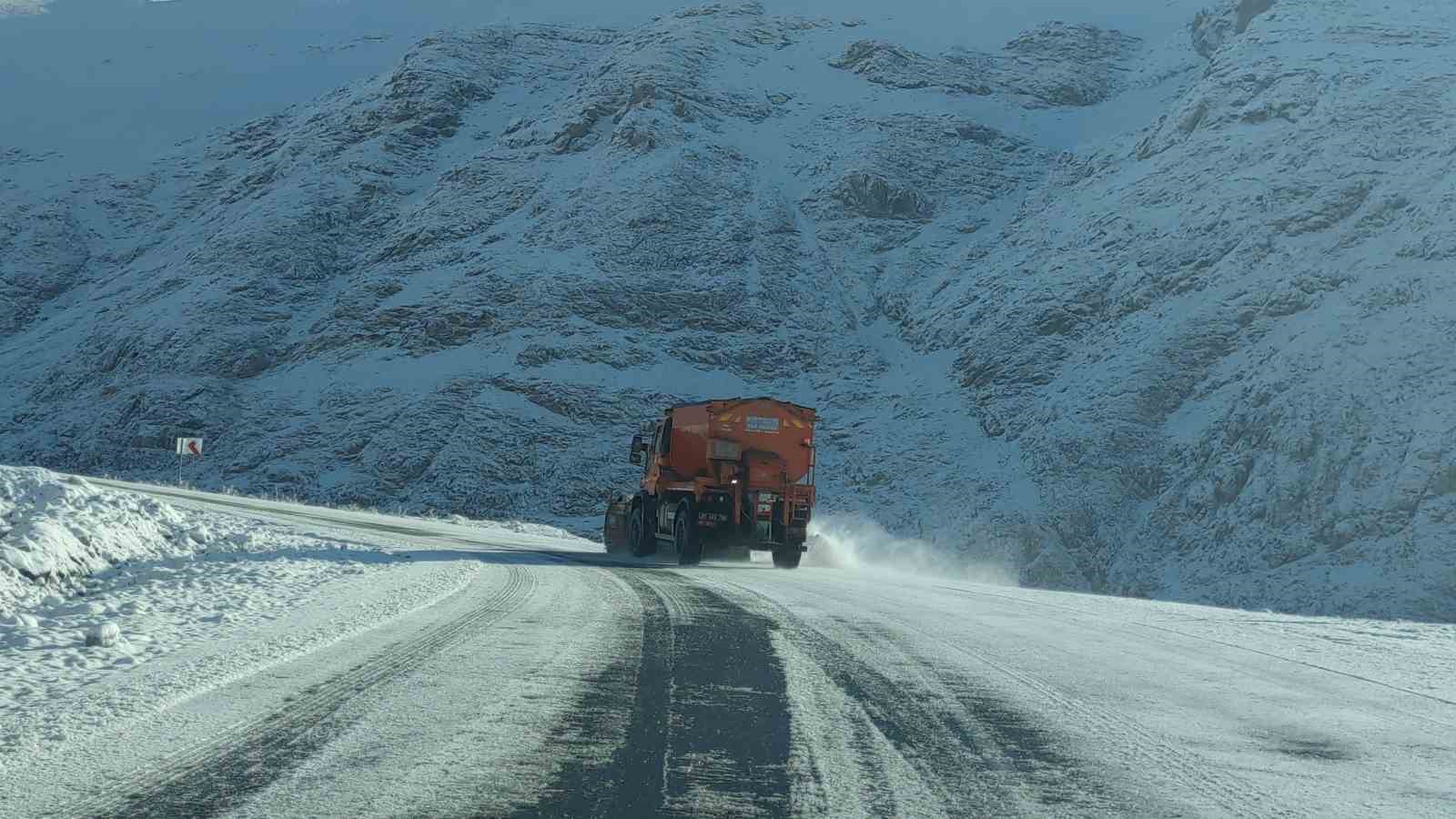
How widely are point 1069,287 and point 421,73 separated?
161 ft

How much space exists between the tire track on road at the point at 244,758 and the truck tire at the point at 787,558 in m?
15.3

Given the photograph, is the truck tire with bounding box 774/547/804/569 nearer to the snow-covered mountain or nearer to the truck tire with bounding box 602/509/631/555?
the truck tire with bounding box 602/509/631/555

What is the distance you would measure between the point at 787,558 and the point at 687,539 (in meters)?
2.14

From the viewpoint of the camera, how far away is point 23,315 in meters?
65.7

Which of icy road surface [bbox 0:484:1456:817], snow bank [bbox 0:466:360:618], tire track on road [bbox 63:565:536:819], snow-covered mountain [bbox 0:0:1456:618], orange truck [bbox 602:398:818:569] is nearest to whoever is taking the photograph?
tire track on road [bbox 63:565:536:819]

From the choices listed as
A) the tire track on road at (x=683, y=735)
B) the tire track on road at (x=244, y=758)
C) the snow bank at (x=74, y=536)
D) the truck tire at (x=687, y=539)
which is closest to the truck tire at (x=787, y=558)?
the truck tire at (x=687, y=539)

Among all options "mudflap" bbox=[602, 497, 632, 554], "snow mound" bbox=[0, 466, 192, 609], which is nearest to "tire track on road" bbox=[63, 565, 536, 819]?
"snow mound" bbox=[0, 466, 192, 609]

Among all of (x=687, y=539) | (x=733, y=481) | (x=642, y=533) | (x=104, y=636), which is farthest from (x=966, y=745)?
(x=642, y=533)

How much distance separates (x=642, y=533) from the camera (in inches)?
973

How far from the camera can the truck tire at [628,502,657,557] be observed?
24.6m

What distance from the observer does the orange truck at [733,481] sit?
22.4m

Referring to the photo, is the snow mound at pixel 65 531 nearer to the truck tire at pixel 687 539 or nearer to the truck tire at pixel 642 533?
the truck tire at pixel 687 539

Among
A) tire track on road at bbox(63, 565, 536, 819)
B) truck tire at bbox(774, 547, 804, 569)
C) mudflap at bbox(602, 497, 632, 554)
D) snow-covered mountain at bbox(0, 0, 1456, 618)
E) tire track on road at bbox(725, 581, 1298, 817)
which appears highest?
snow-covered mountain at bbox(0, 0, 1456, 618)

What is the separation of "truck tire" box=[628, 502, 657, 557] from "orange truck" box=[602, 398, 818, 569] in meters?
0.03
